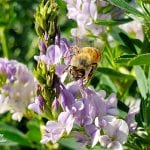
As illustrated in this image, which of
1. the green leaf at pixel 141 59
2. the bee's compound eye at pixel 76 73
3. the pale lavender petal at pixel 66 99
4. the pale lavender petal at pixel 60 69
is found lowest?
the pale lavender petal at pixel 66 99

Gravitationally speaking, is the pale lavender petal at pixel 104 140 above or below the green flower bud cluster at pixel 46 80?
below

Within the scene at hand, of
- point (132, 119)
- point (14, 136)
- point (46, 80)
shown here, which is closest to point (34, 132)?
point (14, 136)

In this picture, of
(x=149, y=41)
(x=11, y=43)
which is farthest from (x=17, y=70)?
(x=11, y=43)

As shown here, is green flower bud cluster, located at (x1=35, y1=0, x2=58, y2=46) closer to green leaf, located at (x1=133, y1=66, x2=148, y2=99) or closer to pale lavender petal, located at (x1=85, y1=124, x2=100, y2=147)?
pale lavender petal, located at (x1=85, y1=124, x2=100, y2=147)

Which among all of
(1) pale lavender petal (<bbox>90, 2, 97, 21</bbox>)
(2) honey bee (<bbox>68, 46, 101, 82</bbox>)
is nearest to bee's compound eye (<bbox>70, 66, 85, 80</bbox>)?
(2) honey bee (<bbox>68, 46, 101, 82</bbox>)

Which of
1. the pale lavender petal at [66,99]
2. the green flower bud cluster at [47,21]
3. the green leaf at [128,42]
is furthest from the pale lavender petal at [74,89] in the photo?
the green leaf at [128,42]

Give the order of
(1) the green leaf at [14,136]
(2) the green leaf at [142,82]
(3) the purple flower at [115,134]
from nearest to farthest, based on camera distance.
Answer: (3) the purple flower at [115,134] < (2) the green leaf at [142,82] < (1) the green leaf at [14,136]

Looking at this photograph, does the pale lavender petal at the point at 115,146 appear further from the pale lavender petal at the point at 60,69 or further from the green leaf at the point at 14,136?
the green leaf at the point at 14,136

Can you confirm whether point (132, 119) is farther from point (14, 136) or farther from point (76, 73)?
point (14, 136)
